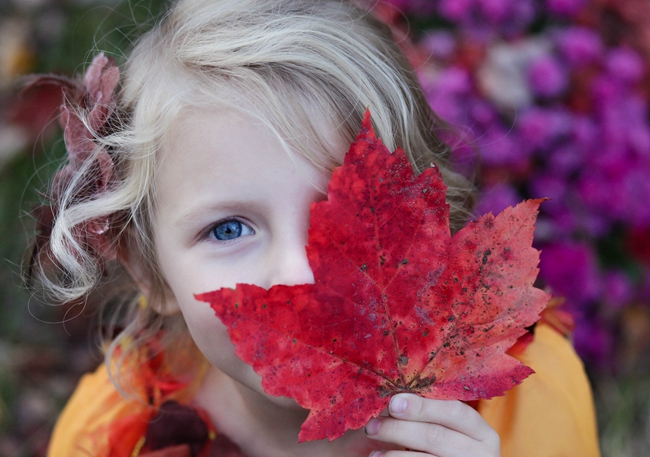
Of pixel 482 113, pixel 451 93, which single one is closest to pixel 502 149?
pixel 482 113

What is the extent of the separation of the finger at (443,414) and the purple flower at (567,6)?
1.38 meters

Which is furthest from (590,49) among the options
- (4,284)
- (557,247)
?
(4,284)

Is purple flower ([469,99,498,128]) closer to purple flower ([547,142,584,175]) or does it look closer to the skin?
purple flower ([547,142,584,175])

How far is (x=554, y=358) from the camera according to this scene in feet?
3.83

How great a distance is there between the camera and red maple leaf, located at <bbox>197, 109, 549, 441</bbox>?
630 millimetres

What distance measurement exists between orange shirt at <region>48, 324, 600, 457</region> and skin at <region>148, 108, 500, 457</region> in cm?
29

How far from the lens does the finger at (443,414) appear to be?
2.21 ft

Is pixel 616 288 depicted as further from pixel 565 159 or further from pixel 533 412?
pixel 533 412

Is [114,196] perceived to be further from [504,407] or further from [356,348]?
[504,407]

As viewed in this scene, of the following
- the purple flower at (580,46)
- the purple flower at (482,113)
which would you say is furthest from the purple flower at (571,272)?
the purple flower at (580,46)

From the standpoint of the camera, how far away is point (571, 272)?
1.66 metres

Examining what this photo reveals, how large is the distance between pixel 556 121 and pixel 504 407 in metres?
0.92

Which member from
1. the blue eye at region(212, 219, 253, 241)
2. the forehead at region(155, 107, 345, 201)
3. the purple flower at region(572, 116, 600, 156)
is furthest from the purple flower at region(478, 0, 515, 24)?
the blue eye at region(212, 219, 253, 241)

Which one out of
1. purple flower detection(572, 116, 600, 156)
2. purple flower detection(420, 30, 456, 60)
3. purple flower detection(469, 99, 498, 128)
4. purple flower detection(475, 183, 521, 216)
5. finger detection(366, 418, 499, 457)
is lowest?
finger detection(366, 418, 499, 457)
